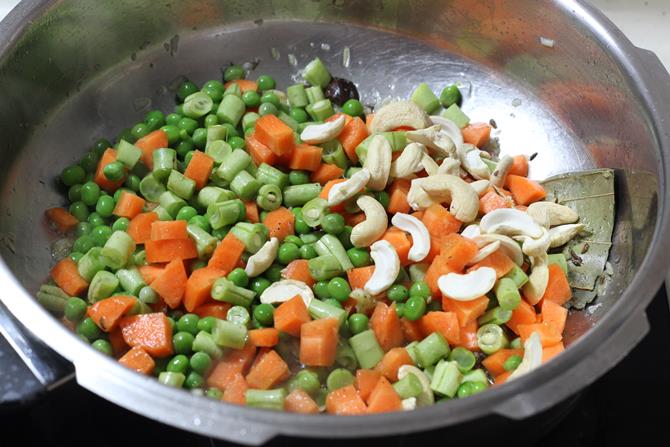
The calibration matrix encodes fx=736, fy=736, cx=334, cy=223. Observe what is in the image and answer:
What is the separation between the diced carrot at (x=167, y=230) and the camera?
1619mm

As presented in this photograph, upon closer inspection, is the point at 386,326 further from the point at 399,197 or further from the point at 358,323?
the point at 399,197

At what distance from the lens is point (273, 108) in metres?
1.92

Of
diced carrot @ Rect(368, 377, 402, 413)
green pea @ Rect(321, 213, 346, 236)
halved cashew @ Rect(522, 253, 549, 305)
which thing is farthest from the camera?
green pea @ Rect(321, 213, 346, 236)

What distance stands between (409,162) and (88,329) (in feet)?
2.60

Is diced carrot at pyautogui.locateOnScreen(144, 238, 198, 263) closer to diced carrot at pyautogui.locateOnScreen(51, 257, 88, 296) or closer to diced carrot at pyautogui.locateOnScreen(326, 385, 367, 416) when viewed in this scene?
diced carrot at pyautogui.locateOnScreen(51, 257, 88, 296)

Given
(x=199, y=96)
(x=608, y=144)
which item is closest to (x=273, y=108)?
(x=199, y=96)

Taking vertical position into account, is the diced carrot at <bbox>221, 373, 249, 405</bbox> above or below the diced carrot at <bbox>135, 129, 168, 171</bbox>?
below

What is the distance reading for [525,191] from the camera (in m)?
1.74

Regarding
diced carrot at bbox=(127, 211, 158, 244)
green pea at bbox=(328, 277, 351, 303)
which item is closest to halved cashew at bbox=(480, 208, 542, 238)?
green pea at bbox=(328, 277, 351, 303)

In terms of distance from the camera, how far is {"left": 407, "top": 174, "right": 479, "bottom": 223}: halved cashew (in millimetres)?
1607

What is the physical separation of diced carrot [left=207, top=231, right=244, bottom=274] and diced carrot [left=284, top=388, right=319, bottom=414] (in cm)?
37

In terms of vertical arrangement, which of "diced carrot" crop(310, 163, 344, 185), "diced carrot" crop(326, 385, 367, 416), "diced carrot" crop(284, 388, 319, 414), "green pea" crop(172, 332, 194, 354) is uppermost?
"diced carrot" crop(310, 163, 344, 185)

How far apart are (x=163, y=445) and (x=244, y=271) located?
398 millimetres

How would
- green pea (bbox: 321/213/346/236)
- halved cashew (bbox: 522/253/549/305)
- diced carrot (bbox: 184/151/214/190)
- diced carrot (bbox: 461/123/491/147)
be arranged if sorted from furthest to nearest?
diced carrot (bbox: 461/123/491/147)
diced carrot (bbox: 184/151/214/190)
green pea (bbox: 321/213/346/236)
halved cashew (bbox: 522/253/549/305)
